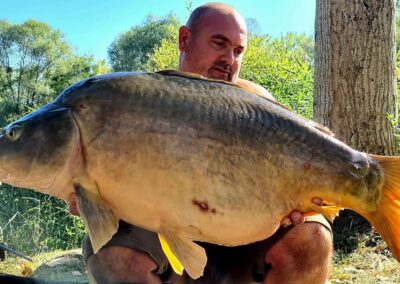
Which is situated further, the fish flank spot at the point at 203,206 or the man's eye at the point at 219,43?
the man's eye at the point at 219,43

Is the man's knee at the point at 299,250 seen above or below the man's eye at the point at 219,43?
below

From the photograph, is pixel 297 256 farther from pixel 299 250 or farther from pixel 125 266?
pixel 125 266

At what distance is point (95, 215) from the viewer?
1794 millimetres

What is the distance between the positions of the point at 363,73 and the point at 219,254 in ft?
9.41

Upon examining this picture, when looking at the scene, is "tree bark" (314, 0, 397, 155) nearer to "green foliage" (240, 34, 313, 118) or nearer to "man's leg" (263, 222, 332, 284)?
"green foliage" (240, 34, 313, 118)

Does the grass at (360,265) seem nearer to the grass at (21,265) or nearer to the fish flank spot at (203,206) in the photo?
the grass at (21,265)

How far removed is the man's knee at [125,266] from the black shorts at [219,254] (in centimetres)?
2

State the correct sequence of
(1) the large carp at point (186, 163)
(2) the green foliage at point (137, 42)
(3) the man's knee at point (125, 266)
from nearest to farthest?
(1) the large carp at point (186, 163) → (3) the man's knee at point (125, 266) → (2) the green foliage at point (137, 42)

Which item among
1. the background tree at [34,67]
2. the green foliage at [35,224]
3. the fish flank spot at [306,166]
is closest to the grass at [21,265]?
the green foliage at [35,224]

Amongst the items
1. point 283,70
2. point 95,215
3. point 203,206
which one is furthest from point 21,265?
point 283,70

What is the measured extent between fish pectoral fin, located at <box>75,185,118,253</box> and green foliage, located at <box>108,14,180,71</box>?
30.8 metres

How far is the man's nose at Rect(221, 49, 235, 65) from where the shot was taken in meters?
2.93

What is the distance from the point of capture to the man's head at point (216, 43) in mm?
2938

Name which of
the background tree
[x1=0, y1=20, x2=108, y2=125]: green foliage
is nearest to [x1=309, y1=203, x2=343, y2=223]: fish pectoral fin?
the background tree
